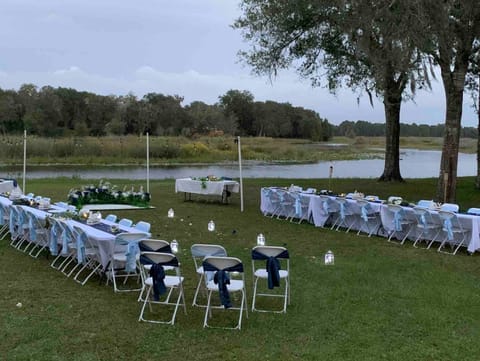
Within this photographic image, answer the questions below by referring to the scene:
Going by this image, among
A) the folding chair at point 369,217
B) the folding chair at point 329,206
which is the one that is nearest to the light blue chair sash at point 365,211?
the folding chair at point 369,217

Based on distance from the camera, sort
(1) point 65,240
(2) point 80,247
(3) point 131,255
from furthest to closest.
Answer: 1. (1) point 65,240
2. (2) point 80,247
3. (3) point 131,255

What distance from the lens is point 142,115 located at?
6794 cm

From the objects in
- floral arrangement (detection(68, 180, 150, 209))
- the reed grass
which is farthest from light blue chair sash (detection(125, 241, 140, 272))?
the reed grass

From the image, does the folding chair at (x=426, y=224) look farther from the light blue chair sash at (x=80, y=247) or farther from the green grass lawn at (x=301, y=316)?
the light blue chair sash at (x=80, y=247)

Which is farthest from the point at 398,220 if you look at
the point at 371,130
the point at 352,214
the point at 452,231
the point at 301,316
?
the point at 371,130

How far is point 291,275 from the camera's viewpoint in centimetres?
690

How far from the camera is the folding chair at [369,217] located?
9.88 m

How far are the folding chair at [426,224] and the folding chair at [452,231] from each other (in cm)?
18

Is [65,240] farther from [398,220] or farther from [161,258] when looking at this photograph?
[398,220]

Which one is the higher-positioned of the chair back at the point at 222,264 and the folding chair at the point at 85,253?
the chair back at the point at 222,264

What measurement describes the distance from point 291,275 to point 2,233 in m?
5.90

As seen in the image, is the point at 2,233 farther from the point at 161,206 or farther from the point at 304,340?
the point at 304,340

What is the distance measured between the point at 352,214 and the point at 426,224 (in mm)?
1840

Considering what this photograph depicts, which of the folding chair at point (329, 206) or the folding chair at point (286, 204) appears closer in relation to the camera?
the folding chair at point (329, 206)
